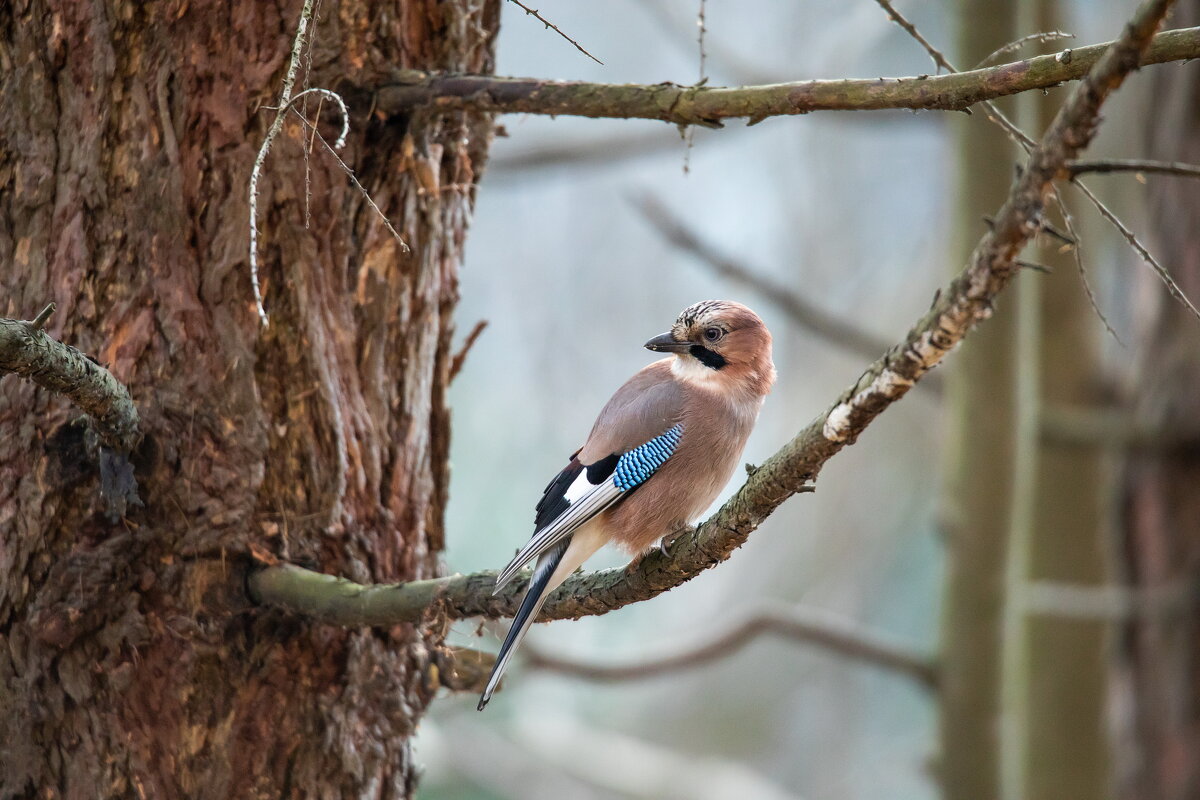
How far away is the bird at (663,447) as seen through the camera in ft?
10.4

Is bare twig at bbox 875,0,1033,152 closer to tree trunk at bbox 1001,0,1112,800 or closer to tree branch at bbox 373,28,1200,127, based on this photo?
tree branch at bbox 373,28,1200,127

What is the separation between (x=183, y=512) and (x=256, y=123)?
37.0 inches

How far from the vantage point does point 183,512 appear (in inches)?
110

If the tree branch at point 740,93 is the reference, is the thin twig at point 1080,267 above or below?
below

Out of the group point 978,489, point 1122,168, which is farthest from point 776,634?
point 1122,168

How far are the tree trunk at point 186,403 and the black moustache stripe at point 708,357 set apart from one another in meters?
1.09

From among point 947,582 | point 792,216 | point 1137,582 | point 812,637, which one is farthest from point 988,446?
point 792,216

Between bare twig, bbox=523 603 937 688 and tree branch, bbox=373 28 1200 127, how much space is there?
2376 mm

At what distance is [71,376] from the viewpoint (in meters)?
2.32

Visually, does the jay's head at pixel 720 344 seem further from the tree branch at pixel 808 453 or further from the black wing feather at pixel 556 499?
the tree branch at pixel 808 453

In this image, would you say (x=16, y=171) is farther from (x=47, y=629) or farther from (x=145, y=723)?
(x=145, y=723)

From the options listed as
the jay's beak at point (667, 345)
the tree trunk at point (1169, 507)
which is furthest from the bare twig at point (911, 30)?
the tree trunk at point (1169, 507)

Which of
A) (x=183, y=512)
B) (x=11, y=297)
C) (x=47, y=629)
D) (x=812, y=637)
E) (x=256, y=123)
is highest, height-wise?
(x=256, y=123)

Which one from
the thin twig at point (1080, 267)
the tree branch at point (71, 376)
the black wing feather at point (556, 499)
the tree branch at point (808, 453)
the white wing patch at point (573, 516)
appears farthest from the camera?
the black wing feather at point (556, 499)
